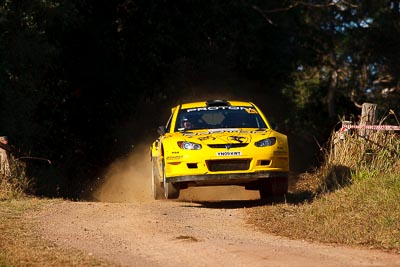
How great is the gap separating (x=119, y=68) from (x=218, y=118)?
12156 millimetres

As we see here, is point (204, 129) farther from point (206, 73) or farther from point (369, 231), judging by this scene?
point (206, 73)

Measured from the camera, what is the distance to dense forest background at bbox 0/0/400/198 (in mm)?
22984

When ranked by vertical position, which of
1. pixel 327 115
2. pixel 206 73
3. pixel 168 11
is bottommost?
pixel 327 115

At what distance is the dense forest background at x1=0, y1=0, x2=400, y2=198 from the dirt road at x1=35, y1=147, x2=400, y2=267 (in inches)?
282

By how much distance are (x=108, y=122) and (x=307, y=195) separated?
12.8 metres

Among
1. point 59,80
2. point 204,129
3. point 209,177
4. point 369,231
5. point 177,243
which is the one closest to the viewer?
point 177,243

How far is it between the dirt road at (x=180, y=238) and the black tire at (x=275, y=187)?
0.25 metres

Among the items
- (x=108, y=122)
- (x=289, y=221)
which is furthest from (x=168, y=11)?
(x=289, y=221)

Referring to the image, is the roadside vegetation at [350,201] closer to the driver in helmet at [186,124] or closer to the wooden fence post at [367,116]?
the wooden fence post at [367,116]

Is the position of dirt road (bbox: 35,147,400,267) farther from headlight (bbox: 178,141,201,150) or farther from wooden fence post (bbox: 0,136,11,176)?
wooden fence post (bbox: 0,136,11,176)

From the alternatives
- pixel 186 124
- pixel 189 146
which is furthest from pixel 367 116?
pixel 189 146

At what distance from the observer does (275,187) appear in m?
15.4

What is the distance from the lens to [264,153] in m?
14.6

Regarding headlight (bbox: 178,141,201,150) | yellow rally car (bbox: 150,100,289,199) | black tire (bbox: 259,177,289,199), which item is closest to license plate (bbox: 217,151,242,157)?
yellow rally car (bbox: 150,100,289,199)
